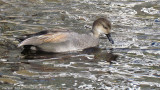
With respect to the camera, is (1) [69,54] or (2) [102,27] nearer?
(1) [69,54]

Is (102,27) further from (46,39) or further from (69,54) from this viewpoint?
(46,39)

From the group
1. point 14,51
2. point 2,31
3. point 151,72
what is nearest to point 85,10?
point 2,31

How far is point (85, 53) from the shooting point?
10195 millimetres

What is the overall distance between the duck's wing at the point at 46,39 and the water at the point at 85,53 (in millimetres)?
318

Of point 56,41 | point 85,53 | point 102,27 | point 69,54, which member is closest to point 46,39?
point 56,41

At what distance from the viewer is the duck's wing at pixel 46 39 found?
10.1m

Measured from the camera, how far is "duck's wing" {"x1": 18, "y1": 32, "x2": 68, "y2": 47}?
33.0 ft

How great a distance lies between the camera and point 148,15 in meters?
14.3

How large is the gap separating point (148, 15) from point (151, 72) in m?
6.11

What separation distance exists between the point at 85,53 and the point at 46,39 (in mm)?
995

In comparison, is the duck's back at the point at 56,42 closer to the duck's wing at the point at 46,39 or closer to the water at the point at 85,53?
the duck's wing at the point at 46,39

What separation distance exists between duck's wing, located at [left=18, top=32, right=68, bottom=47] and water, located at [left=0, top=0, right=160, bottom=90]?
1.04ft

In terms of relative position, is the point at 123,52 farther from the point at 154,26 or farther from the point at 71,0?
the point at 71,0

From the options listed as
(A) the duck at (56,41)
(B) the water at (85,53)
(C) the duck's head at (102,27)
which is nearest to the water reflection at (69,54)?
(B) the water at (85,53)
